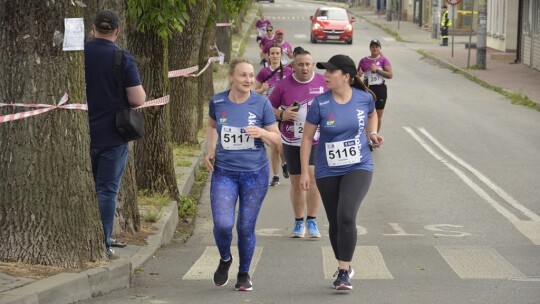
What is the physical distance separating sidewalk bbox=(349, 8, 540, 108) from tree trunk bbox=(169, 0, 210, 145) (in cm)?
1157

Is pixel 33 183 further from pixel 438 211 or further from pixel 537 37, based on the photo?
pixel 537 37

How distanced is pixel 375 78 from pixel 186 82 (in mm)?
3262

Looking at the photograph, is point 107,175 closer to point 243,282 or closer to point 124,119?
point 124,119

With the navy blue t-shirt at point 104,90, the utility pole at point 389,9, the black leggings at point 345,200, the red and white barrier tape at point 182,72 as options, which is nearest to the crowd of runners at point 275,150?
the black leggings at point 345,200

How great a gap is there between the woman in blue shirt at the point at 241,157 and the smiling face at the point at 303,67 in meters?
2.36

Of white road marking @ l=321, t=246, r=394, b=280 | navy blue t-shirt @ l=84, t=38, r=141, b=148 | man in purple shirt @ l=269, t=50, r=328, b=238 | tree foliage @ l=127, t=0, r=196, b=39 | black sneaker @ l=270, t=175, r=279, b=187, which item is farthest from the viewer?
black sneaker @ l=270, t=175, r=279, b=187

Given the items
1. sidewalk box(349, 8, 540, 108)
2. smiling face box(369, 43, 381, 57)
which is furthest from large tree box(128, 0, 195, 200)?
sidewalk box(349, 8, 540, 108)

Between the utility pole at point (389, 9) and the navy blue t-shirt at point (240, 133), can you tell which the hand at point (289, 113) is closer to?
the navy blue t-shirt at point (240, 133)

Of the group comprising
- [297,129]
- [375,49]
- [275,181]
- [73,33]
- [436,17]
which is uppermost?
[73,33]

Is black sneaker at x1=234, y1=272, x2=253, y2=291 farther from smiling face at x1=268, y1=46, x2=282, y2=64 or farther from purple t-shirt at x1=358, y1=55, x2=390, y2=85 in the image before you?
purple t-shirt at x1=358, y1=55, x2=390, y2=85

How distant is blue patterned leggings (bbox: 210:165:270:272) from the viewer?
30.7 feet

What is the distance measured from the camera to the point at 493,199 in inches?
607

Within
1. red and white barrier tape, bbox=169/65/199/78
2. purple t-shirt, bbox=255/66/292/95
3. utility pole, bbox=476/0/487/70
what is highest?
purple t-shirt, bbox=255/66/292/95

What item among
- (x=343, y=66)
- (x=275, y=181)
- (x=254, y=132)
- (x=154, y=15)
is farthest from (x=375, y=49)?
(x=254, y=132)
